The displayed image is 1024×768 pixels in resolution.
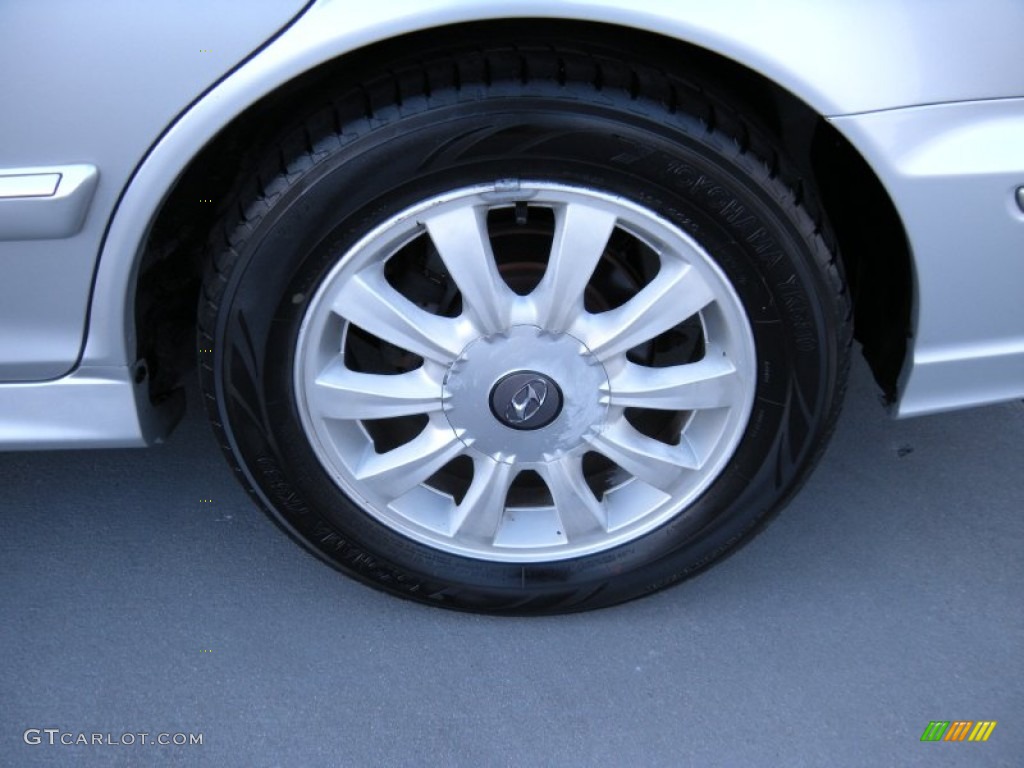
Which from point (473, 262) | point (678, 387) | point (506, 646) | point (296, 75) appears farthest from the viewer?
point (506, 646)

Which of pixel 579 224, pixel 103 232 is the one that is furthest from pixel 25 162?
pixel 579 224

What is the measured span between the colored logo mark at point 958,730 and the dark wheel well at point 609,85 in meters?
0.50

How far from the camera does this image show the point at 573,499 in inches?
59.0

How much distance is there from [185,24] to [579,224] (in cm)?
54

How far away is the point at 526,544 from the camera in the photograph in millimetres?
1533

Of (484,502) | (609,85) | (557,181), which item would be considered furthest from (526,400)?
(609,85)

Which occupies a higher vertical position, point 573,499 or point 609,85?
point 609,85

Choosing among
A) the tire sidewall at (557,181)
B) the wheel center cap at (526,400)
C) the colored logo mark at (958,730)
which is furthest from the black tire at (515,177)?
the colored logo mark at (958,730)

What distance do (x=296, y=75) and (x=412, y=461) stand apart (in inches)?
22.7

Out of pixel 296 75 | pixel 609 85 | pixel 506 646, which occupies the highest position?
pixel 609 85

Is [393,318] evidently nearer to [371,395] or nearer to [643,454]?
[371,395]

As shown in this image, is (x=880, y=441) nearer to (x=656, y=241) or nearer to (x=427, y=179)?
(x=656, y=241)

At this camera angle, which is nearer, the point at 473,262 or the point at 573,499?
the point at 473,262

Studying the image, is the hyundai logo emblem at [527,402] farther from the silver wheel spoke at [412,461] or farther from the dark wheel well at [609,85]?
the dark wheel well at [609,85]
